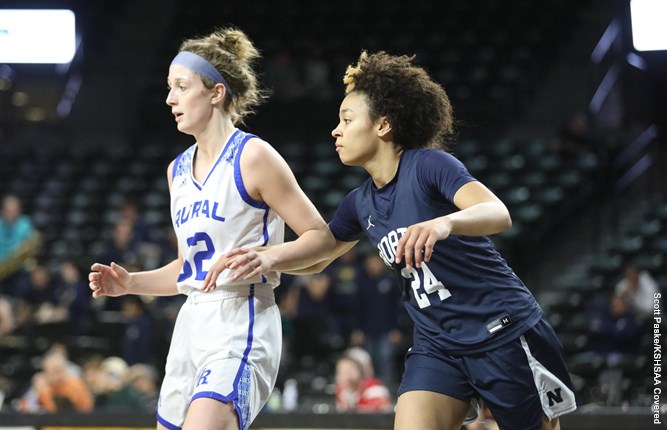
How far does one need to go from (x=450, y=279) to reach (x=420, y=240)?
572 millimetres

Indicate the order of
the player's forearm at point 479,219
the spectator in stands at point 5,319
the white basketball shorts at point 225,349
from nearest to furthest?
the player's forearm at point 479,219
the white basketball shorts at point 225,349
the spectator in stands at point 5,319

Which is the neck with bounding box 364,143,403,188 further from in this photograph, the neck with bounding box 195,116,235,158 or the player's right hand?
the player's right hand

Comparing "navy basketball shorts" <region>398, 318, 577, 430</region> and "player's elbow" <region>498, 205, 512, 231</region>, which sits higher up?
"player's elbow" <region>498, 205, 512, 231</region>

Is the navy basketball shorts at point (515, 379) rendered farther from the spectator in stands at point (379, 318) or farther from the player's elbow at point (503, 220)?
the spectator in stands at point (379, 318)

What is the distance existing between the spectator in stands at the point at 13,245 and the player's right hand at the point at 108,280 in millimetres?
8036

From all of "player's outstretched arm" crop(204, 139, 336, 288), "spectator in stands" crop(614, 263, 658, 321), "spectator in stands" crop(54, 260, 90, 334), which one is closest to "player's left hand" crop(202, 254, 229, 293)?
"player's outstretched arm" crop(204, 139, 336, 288)

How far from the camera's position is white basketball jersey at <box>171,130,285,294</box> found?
3.63 m

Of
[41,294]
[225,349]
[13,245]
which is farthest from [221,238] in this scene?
[13,245]

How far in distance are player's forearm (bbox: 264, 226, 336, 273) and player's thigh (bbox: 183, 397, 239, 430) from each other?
1.78 feet

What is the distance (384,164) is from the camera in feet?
12.3

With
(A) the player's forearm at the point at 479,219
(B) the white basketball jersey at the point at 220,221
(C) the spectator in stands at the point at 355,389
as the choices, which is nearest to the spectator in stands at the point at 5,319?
(C) the spectator in stands at the point at 355,389

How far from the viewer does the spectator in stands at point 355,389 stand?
7.33 meters

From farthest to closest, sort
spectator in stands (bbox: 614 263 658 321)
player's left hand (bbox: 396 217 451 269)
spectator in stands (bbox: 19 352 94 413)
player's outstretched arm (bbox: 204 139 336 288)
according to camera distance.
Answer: spectator in stands (bbox: 614 263 658 321) < spectator in stands (bbox: 19 352 94 413) < player's outstretched arm (bbox: 204 139 336 288) < player's left hand (bbox: 396 217 451 269)

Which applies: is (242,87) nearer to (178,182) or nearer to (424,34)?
(178,182)
